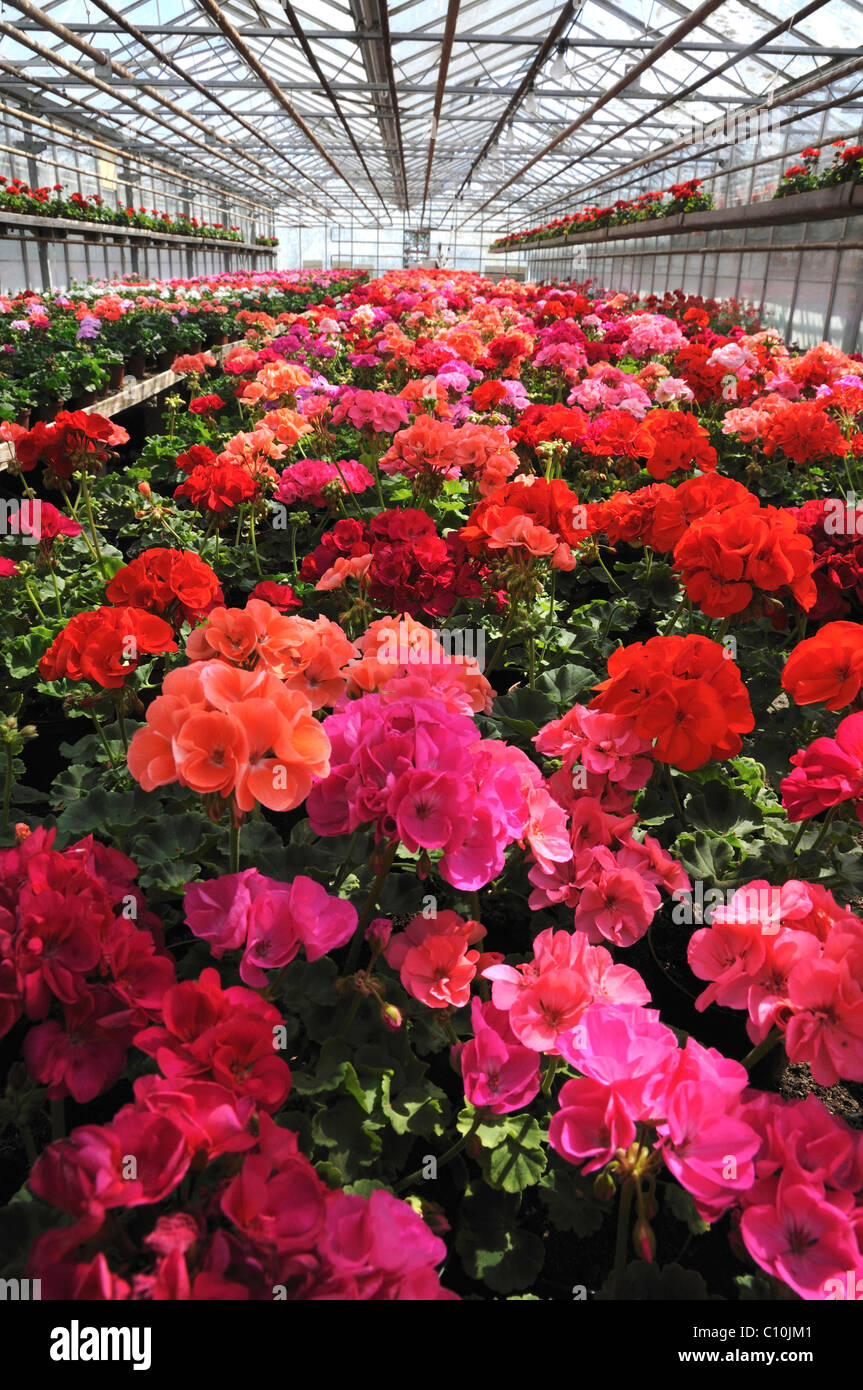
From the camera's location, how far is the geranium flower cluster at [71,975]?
1.02m

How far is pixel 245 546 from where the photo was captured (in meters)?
3.80

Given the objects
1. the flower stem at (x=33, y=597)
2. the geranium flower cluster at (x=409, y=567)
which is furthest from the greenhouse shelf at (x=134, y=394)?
the geranium flower cluster at (x=409, y=567)

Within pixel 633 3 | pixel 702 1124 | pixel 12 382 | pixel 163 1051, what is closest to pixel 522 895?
pixel 702 1124

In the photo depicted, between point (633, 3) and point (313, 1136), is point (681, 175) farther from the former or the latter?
point (313, 1136)

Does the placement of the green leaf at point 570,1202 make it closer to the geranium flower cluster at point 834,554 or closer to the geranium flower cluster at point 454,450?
the geranium flower cluster at point 834,554

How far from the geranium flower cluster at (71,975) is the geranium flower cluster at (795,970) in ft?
2.35

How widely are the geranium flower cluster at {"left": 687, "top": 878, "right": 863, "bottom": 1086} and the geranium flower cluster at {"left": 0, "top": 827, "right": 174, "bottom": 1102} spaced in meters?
0.72

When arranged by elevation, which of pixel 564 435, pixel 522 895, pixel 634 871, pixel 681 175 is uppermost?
pixel 681 175

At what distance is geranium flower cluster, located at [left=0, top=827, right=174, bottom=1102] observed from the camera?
1022 mm

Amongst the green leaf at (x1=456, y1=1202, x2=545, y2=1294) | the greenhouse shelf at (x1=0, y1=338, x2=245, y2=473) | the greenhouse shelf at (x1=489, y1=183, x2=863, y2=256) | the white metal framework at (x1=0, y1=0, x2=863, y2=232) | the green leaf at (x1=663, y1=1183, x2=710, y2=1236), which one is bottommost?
the green leaf at (x1=456, y1=1202, x2=545, y2=1294)

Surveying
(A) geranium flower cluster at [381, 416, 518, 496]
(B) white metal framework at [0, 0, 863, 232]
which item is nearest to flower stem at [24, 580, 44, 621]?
(A) geranium flower cluster at [381, 416, 518, 496]

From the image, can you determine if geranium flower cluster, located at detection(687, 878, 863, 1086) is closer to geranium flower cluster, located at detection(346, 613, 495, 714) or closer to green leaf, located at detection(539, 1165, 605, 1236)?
green leaf, located at detection(539, 1165, 605, 1236)

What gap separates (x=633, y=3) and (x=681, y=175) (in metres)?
9.25

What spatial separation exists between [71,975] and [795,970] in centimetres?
84
